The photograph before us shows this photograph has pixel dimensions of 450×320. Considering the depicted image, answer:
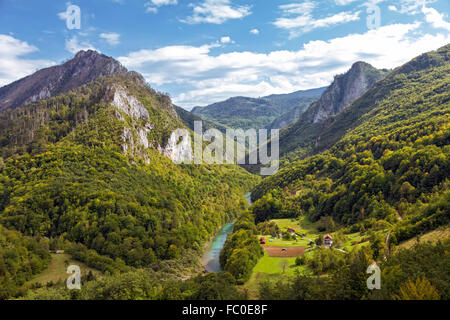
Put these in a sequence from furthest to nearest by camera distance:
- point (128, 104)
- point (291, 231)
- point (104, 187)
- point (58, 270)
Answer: point (128, 104) < point (104, 187) < point (291, 231) < point (58, 270)

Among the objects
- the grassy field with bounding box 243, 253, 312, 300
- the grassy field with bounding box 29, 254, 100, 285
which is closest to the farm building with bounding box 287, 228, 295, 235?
the grassy field with bounding box 243, 253, 312, 300

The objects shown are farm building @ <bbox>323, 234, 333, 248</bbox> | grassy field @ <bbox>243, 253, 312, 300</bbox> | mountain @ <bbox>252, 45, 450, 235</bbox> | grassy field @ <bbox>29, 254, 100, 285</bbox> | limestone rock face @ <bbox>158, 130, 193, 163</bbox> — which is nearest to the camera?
grassy field @ <bbox>243, 253, 312, 300</bbox>

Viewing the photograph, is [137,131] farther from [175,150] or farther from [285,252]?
[285,252]

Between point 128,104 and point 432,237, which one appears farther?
point 128,104

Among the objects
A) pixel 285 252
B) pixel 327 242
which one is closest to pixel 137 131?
pixel 285 252

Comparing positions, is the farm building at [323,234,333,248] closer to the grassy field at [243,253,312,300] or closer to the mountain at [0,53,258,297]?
the grassy field at [243,253,312,300]

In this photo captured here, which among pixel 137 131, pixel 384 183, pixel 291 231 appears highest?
pixel 137 131
